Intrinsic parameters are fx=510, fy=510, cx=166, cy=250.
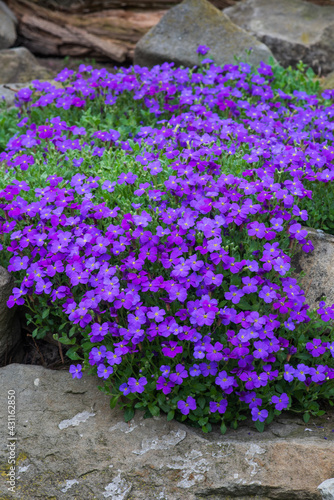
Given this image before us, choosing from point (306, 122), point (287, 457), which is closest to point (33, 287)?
point (287, 457)

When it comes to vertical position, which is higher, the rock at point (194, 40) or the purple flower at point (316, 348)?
the rock at point (194, 40)

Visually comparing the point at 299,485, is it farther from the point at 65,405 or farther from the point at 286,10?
the point at 286,10

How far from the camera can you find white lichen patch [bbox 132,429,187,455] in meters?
2.59

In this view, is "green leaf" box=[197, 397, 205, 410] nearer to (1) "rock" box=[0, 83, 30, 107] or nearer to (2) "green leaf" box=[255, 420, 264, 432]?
(2) "green leaf" box=[255, 420, 264, 432]

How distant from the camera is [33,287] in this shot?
2971 mm

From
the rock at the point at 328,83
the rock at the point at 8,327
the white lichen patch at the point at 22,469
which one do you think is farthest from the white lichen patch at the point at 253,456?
the rock at the point at 328,83

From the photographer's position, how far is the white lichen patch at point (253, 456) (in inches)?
96.4

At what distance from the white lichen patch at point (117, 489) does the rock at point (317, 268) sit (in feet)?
4.92

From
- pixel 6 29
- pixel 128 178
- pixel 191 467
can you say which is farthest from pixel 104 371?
pixel 6 29

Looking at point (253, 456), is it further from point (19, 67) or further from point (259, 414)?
point (19, 67)

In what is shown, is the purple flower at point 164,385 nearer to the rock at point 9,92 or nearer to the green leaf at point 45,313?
the green leaf at point 45,313

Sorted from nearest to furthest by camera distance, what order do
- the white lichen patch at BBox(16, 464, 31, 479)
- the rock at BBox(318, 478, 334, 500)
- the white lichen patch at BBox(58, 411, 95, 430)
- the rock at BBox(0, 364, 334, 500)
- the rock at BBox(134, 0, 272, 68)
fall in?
1. the rock at BBox(318, 478, 334, 500)
2. the rock at BBox(0, 364, 334, 500)
3. the white lichen patch at BBox(16, 464, 31, 479)
4. the white lichen patch at BBox(58, 411, 95, 430)
5. the rock at BBox(134, 0, 272, 68)

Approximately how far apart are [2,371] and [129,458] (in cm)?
97

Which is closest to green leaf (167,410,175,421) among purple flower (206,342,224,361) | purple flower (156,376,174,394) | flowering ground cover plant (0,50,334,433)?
flowering ground cover plant (0,50,334,433)
